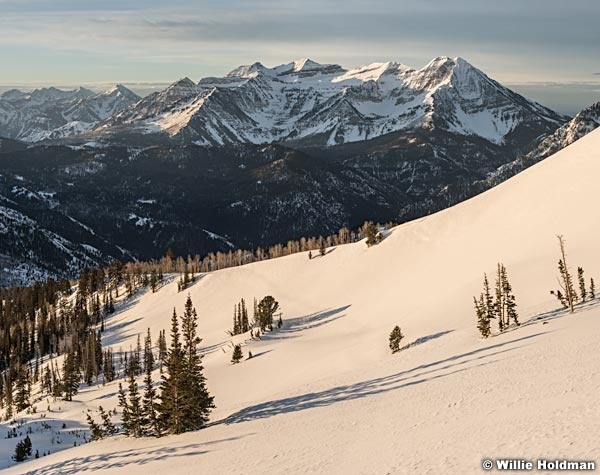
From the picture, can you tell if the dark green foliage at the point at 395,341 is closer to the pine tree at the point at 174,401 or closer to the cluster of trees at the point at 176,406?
the cluster of trees at the point at 176,406

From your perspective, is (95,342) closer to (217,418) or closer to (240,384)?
(240,384)

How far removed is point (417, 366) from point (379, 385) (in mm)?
6309

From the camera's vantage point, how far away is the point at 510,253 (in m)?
106

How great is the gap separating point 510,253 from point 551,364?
6832 cm

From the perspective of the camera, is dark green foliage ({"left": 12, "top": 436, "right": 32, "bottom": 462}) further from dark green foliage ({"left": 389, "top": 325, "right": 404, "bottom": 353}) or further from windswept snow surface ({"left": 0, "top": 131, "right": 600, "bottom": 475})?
dark green foliage ({"left": 389, "top": 325, "right": 404, "bottom": 353})

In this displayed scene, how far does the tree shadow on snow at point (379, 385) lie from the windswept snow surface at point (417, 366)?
299 millimetres

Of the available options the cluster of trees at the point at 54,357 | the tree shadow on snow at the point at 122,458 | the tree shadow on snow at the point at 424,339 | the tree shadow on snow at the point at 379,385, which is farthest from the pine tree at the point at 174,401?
the cluster of trees at the point at 54,357

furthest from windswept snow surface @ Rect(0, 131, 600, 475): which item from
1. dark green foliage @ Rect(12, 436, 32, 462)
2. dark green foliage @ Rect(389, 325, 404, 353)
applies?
dark green foliage @ Rect(12, 436, 32, 462)

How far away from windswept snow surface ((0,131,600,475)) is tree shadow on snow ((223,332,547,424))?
11.8 inches

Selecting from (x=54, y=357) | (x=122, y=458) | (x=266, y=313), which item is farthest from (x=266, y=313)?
(x=54, y=357)

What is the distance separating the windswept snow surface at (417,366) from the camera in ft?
105

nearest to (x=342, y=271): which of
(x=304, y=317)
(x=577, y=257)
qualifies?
(x=304, y=317)

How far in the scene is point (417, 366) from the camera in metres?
56.2

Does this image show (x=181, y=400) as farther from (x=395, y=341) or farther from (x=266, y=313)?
(x=266, y=313)
